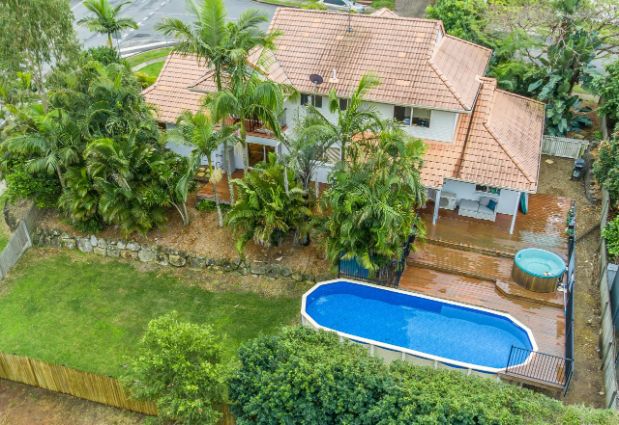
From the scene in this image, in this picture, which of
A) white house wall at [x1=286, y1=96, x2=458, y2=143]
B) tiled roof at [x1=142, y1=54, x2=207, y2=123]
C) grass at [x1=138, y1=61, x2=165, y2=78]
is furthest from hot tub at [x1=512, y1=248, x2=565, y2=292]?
grass at [x1=138, y1=61, x2=165, y2=78]

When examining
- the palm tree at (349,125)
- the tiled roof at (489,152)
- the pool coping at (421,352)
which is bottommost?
the pool coping at (421,352)

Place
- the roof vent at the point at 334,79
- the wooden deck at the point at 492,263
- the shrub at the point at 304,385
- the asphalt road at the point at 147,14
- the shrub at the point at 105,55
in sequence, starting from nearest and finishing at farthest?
the shrub at the point at 304,385, the wooden deck at the point at 492,263, the roof vent at the point at 334,79, the shrub at the point at 105,55, the asphalt road at the point at 147,14

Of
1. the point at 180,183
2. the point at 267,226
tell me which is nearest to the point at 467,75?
the point at 267,226

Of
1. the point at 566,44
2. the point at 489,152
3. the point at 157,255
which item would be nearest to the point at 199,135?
the point at 157,255

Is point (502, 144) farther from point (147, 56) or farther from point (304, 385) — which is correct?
point (147, 56)

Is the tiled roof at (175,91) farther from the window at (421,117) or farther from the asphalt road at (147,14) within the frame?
the asphalt road at (147,14)

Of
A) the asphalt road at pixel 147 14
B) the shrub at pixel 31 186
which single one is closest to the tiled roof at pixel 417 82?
the shrub at pixel 31 186
